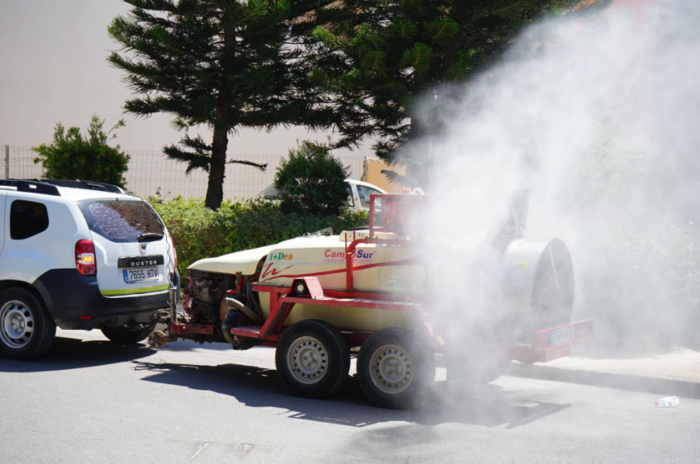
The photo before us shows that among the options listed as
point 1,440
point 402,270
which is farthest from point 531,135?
point 1,440

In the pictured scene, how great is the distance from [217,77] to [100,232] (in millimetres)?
6701

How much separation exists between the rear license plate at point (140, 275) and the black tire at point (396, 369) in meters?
2.72

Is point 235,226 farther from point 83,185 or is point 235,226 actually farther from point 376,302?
point 376,302

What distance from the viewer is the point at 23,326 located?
22.5 ft

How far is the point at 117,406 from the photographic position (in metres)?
5.40

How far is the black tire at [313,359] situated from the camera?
566 centimetres

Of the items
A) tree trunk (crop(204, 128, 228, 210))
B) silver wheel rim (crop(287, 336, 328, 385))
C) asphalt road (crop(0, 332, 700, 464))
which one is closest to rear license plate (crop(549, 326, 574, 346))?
asphalt road (crop(0, 332, 700, 464))

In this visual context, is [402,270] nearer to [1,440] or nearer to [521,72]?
[1,440]

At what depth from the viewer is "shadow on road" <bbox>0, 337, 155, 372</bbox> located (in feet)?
21.9

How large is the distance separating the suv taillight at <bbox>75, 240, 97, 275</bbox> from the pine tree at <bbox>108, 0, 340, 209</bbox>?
5758 mm

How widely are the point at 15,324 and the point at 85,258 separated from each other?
1.03 meters

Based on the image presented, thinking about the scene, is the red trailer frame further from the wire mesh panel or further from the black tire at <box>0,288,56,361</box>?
the wire mesh panel

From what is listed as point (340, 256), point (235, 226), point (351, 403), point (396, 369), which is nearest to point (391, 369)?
point (396, 369)

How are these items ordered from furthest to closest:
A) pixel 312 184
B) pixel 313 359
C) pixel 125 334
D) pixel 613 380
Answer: pixel 312 184 → pixel 125 334 → pixel 613 380 → pixel 313 359
